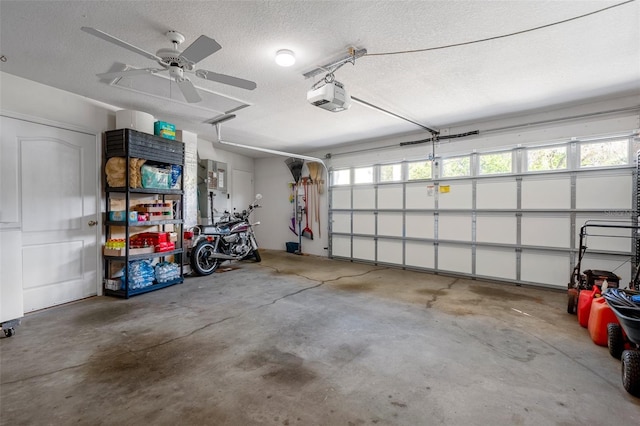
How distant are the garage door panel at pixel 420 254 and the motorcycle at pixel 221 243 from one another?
3.18 m

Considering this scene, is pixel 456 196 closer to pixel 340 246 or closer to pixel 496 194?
pixel 496 194

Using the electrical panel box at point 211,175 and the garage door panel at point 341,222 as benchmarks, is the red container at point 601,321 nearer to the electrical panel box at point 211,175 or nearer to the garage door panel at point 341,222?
the garage door panel at point 341,222

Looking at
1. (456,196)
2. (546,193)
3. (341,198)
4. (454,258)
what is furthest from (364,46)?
(341,198)

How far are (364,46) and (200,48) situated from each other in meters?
1.40

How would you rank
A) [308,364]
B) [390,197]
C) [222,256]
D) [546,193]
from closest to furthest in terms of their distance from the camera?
[308,364]
[546,193]
[222,256]
[390,197]

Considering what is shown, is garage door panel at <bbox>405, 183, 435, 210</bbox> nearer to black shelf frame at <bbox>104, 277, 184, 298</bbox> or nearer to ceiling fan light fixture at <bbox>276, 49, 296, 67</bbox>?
ceiling fan light fixture at <bbox>276, 49, 296, 67</bbox>

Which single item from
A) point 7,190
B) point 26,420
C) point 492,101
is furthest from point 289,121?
point 26,420

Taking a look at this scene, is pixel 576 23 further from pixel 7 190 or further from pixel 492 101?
pixel 7 190

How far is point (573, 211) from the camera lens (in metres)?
3.96

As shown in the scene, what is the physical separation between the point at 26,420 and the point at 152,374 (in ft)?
2.01

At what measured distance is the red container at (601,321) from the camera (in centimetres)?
238

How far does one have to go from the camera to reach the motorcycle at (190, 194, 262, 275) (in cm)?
486

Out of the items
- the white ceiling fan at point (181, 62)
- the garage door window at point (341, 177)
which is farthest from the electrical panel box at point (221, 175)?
the white ceiling fan at point (181, 62)

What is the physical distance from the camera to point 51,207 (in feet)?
10.8
